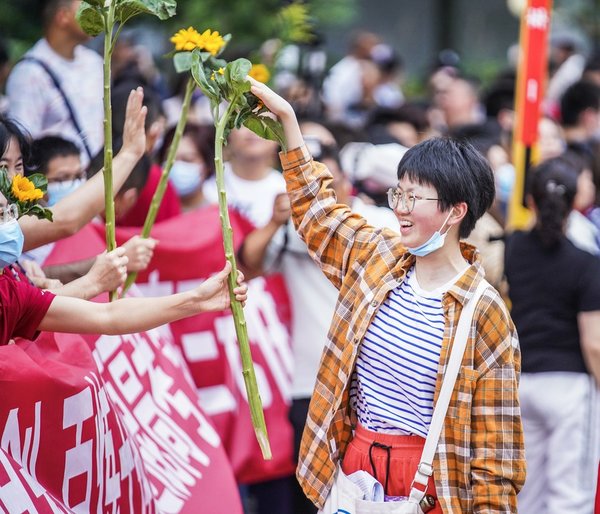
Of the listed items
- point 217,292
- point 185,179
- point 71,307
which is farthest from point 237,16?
point 71,307

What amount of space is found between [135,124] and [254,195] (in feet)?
6.46

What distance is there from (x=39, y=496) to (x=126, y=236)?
6.08 ft

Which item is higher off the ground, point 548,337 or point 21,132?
point 21,132

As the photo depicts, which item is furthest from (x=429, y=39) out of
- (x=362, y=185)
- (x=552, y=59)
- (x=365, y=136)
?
(x=362, y=185)

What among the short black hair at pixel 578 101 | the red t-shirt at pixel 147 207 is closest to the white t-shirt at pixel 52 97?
the red t-shirt at pixel 147 207

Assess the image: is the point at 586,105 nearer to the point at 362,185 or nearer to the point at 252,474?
the point at 362,185

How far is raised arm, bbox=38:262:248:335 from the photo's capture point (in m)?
3.30

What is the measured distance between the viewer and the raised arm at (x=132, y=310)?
3.30 m

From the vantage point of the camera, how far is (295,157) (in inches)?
141

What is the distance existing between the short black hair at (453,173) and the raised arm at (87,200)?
1.12 meters

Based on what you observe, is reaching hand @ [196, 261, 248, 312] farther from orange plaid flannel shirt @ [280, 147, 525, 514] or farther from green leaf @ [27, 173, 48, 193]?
green leaf @ [27, 173, 48, 193]

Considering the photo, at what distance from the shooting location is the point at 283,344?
584cm

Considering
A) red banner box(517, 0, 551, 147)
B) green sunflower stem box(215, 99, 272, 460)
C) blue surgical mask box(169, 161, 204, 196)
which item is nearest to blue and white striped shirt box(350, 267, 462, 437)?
green sunflower stem box(215, 99, 272, 460)

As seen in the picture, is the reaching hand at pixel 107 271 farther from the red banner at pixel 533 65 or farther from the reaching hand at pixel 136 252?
the red banner at pixel 533 65
